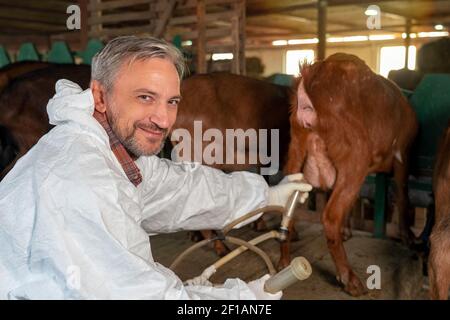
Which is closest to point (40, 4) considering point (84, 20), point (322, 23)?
point (84, 20)

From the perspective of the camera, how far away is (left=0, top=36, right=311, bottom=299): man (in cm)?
130

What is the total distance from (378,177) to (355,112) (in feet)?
4.33

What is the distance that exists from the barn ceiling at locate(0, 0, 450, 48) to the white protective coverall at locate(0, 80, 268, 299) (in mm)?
4977

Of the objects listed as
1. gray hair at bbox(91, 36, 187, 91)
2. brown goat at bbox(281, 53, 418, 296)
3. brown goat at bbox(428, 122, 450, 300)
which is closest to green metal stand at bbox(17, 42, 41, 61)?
brown goat at bbox(281, 53, 418, 296)

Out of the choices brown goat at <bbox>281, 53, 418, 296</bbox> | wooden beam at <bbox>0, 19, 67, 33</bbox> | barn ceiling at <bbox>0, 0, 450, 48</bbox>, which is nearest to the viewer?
brown goat at <bbox>281, 53, 418, 296</bbox>

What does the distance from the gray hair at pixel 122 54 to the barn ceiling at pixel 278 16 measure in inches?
183

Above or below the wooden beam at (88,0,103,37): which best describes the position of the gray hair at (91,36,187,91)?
below

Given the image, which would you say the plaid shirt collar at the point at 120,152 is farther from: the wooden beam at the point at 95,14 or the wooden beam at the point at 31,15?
the wooden beam at the point at 31,15

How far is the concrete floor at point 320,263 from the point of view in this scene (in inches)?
131

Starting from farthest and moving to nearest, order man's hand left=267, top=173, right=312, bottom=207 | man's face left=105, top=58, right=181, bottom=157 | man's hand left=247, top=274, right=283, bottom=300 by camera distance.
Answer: man's hand left=267, top=173, right=312, bottom=207, man's face left=105, top=58, right=181, bottom=157, man's hand left=247, top=274, right=283, bottom=300

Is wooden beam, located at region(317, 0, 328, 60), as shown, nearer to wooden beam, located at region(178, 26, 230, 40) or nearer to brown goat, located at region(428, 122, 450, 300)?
wooden beam, located at region(178, 26, 230, 40)

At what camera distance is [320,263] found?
3.76 m

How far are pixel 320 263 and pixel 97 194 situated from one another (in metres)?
2.75

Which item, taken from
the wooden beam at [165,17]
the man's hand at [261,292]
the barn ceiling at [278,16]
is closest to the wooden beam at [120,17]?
the barn ceiling at [278,16]
